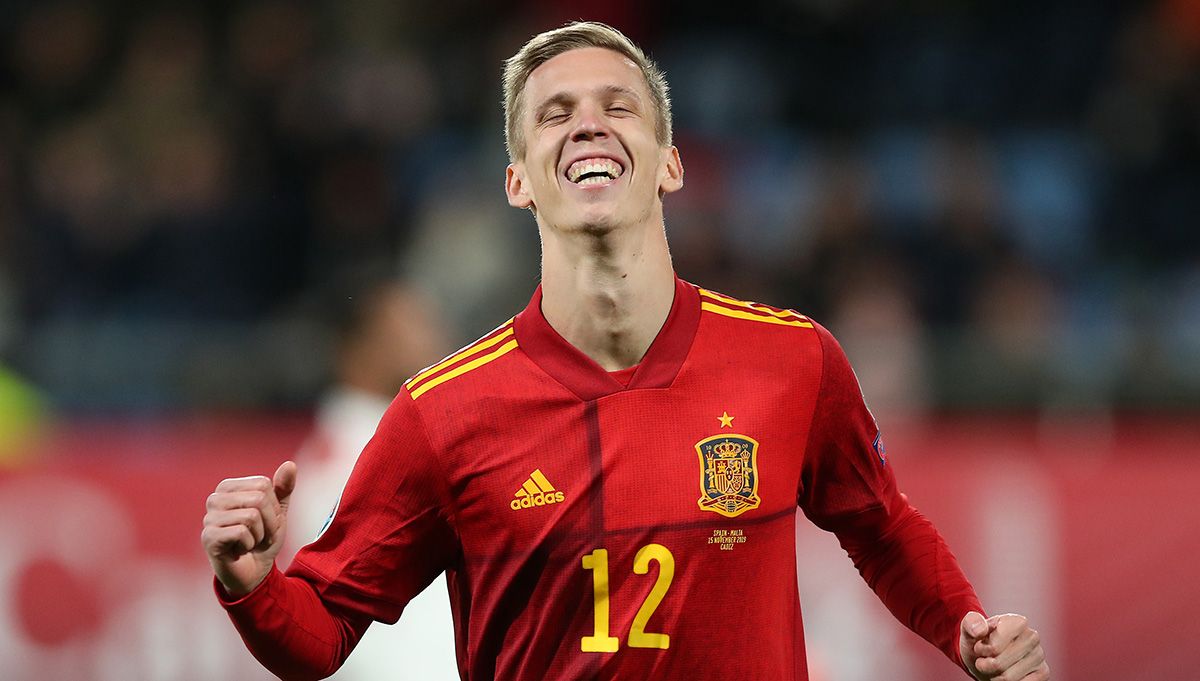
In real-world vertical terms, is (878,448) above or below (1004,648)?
above

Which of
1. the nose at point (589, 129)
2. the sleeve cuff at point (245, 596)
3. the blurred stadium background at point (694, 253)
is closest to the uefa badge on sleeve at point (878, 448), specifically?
the nose at point (589, 129)

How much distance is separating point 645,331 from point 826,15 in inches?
285

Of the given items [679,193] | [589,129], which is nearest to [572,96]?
[589,129]

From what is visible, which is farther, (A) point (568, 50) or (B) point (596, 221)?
(A) point (568, 50)

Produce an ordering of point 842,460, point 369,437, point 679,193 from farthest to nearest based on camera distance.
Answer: point 679,193, point 369,437, point 842,460

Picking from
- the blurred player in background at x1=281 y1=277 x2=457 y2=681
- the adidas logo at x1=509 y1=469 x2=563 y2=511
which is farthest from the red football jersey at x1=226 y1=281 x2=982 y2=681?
the blurred player in background at x1=281 y1=277 x2=457 y2=681

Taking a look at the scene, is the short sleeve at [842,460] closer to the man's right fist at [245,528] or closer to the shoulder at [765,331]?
the shoulder at [765,331]

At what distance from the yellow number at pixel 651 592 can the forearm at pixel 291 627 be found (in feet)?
2.07

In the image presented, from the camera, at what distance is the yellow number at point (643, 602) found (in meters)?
3.24

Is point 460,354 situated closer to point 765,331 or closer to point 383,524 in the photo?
point 383,524

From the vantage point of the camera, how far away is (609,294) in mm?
3506

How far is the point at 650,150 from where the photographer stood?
11.8 ft

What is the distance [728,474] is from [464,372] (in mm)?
608

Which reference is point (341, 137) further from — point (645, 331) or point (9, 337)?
point (645, 331)
